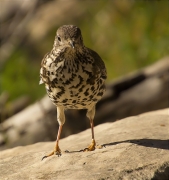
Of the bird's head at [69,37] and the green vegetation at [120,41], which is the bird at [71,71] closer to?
the bird's head at [69,37]

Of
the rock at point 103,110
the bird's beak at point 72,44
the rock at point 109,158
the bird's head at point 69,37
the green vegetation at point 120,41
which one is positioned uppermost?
the green vegetation at point 120,41

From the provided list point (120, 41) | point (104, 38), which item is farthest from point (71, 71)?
point (104, 38)

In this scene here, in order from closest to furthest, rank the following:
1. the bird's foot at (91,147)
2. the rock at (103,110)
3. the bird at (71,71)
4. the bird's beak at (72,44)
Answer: the bird's beak at (72,44) → the bird at (71,71) → the bird's foot at (91,147) → the rock at (103,110)

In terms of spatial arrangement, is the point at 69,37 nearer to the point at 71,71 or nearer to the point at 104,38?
the point at 71,71

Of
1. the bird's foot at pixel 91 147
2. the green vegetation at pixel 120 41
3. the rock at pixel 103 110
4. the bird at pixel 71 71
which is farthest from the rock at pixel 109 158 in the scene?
the green vegetation at pixel 120 41

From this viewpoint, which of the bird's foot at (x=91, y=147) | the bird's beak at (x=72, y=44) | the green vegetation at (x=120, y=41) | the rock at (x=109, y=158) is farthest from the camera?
the green vegetation at (x=120, y=41)

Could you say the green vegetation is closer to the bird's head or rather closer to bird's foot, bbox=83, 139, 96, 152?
bird's foot, bbox=83, 139, 96, 152

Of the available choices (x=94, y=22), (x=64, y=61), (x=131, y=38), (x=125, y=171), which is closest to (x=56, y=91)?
(x=64, y=61)
